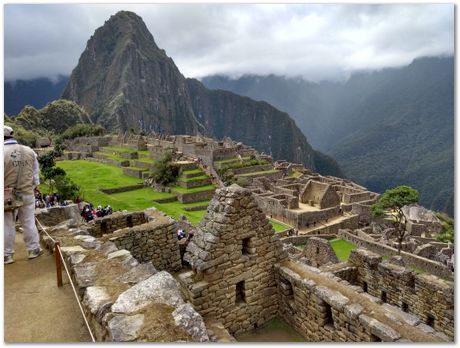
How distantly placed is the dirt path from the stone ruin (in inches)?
10.0

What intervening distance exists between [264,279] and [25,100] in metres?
195

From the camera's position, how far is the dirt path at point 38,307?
12.3 feet

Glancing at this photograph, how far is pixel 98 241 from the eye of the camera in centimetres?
588

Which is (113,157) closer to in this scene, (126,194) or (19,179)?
(126,194)

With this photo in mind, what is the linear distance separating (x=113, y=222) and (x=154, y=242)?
4.40 ft

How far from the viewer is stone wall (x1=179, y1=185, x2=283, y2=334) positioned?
15.8ft

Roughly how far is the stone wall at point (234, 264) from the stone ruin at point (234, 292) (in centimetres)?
1

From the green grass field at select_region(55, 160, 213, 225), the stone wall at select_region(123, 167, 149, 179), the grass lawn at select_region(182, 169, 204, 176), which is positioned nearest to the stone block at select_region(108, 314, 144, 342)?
the green grass field at select_region(55, 160, 213, 225)

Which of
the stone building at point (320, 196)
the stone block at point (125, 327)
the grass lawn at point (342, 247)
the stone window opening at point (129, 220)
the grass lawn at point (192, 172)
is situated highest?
the stone window opening at point (129, 220)

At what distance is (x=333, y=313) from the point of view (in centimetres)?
463

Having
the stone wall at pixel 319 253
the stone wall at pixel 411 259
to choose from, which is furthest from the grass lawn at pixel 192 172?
the stone wall at pixel 319 253

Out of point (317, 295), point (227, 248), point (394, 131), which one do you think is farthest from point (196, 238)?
point (394, 131)

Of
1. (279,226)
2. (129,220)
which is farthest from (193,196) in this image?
(129,220)

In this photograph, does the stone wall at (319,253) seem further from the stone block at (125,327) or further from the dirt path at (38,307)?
the stone block at (125,327)
